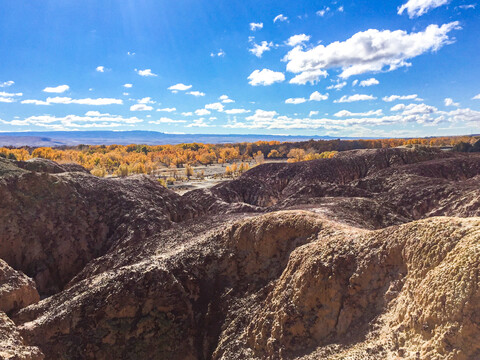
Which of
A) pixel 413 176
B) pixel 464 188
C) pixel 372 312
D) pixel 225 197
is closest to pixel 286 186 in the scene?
pixel 225 197

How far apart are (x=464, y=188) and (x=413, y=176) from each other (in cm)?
827

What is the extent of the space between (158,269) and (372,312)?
819 cm

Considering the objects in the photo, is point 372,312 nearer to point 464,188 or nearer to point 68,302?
point 68,302

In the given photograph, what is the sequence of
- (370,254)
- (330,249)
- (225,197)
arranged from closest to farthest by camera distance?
(370,254)
(330,249)
(225,197)

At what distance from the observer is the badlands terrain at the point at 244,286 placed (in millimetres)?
6711

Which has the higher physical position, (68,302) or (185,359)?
(68,302)

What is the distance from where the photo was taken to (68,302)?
11992mm

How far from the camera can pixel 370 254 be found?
873 cm

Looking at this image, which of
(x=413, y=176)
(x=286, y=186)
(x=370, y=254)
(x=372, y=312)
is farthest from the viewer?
(x=286, y=186)

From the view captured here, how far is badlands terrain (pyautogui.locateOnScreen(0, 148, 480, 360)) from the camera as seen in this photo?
22.0 feet

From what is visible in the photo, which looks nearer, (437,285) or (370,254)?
(437,285)

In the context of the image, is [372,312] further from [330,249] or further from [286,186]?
[286,186]

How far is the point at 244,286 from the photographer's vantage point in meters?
12.0

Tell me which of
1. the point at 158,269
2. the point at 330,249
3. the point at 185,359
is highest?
the point at 330,249
